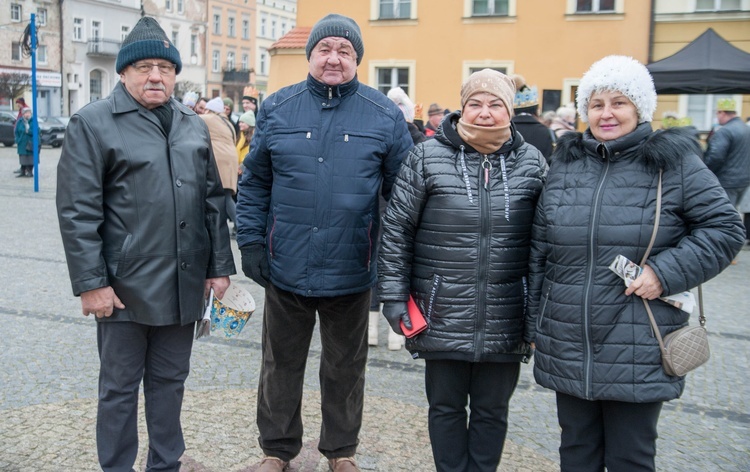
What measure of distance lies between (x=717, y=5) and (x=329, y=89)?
662 inches

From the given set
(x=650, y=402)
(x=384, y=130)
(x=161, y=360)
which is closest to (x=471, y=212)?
(x=384, y=130)

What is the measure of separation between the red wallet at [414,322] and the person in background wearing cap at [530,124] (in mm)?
3160

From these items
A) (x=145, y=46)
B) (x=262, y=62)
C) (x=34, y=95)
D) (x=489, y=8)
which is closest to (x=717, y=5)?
(x=489, y=8)

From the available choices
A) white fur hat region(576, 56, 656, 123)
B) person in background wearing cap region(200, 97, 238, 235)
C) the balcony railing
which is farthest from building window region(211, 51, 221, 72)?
white fur hat region(576, 56, 656, 123)

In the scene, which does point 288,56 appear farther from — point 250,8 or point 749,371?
point 250,8

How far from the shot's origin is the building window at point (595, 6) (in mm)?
18672

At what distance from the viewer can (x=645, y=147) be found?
9.12ft

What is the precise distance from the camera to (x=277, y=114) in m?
3.42

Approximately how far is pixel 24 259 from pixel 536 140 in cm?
583

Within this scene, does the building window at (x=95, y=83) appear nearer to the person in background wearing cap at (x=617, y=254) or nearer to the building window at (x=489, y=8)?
the building window at (x=489, y=8)

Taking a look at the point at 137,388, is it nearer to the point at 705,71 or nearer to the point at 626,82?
the point at 626,82

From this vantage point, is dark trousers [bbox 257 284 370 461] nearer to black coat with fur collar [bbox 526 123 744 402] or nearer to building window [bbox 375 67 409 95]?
black coat with fur collar [bbox 526 123 744 402]

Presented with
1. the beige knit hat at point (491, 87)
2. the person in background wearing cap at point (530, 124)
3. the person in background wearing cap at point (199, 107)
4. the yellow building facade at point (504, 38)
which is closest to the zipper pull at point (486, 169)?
the beige knit hat at point (491, 87)

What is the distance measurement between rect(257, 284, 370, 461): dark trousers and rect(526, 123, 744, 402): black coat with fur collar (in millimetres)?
1038
